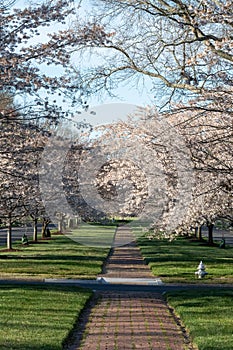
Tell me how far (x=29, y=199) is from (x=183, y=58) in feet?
39.1

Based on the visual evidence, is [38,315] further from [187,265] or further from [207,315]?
[187,265]

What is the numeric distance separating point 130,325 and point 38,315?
1945 millimetres

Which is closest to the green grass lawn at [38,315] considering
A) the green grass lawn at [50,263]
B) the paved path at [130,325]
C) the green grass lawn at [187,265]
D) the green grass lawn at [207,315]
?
the paved path at [130,325]

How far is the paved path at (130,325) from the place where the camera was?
9.87m

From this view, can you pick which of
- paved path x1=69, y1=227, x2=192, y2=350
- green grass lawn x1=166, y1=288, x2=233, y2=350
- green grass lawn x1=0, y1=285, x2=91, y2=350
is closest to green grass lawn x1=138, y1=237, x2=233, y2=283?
green grass lawn x1=166, y1=288, x2=233, y2=350

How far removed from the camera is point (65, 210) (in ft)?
103

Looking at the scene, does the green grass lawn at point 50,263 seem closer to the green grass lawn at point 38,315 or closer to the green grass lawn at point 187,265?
the green grass lawn at point 187,265

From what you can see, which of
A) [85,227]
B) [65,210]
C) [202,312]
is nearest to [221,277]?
[202,312]

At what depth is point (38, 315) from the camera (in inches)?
495

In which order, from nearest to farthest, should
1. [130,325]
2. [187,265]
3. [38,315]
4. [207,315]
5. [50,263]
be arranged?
[130,325], [38,315], [207,315], [50,263], [187,265]

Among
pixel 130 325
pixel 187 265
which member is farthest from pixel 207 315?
pixel 187 265

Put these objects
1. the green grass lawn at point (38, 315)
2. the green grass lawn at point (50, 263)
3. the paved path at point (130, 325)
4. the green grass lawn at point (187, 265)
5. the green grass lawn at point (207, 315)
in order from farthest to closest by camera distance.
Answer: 1. the green grass lawn at point (50, 263)
2. the green grass lawn at point (187, 265)
3. the green grass lawn at point (207, 315)
4. the paved path at point (130, 325)
5. the green grass lawn at point (38, 315)

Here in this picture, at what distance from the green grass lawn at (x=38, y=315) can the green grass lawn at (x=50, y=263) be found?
181 inches

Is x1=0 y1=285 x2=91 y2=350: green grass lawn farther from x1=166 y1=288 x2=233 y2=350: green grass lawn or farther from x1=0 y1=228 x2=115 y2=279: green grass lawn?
x1=0 y1=228 x2=115 y2=279: green grass lawn
